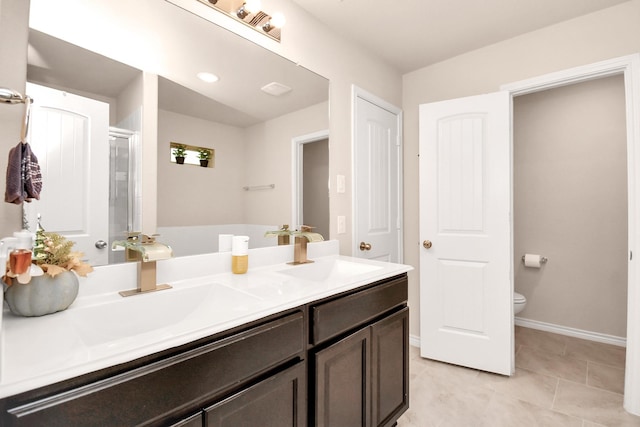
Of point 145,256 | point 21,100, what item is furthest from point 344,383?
point 21,100

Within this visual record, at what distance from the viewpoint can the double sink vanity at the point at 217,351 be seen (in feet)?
2.09

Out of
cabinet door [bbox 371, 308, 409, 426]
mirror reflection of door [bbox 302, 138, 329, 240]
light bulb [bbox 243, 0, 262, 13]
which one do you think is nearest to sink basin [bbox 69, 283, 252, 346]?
cabinet door [bbox 371, 308, 409, 426]

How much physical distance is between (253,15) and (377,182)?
145 cm

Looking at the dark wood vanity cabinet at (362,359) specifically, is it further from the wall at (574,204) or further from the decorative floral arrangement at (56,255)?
the wall at (574,204)

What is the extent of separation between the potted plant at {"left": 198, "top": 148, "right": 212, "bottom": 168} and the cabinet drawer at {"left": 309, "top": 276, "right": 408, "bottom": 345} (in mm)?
867

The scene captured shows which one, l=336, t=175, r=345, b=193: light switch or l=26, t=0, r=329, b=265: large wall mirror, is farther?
l=336, t=175, r=345, b=193: light switch

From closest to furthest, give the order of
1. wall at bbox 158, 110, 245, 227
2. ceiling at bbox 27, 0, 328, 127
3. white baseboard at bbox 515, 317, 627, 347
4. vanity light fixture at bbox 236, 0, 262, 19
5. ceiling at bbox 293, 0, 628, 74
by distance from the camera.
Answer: ceiling at bbox 27, 0, 328, 127
wall at bbox 158, 110, 245, 227
vanity light fixture at bbox 236, 0, 262, 19
ceiling at bbox 293, 0, 628, 74
white baseboard at bbox 515, 317, 627, 347

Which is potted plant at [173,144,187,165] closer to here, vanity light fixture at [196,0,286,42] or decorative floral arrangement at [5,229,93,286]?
decorative floral arrangement at [5,229,93,286]

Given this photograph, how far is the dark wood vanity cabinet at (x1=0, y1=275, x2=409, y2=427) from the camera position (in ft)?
2.11

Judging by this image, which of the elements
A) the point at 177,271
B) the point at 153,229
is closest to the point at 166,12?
the point at 153,229

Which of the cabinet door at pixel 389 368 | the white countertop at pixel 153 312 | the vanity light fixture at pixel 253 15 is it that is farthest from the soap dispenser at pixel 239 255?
the vanity light fixture at pixel 253 15

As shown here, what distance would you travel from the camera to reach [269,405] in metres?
0.97

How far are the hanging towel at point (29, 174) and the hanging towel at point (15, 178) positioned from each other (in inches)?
0.4

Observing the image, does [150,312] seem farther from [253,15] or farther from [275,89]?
[253,15]
